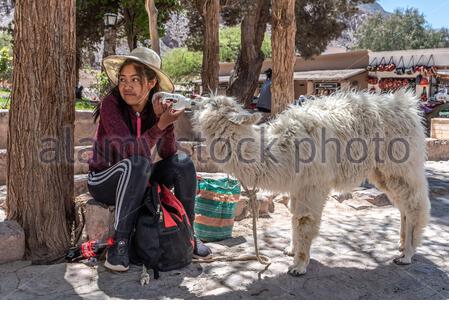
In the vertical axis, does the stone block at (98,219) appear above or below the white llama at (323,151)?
below

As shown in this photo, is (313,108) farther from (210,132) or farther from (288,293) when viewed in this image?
(288,293)

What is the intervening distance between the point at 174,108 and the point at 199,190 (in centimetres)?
136

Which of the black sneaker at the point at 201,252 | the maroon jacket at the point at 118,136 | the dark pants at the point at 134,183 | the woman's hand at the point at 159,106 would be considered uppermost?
the woman's hand at the point at 159,106

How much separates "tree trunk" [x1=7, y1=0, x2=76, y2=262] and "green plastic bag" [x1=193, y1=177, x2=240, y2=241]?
4.12 feet

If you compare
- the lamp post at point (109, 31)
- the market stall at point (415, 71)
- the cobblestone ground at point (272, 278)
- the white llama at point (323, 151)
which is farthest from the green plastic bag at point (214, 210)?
the lamp post at point (109, 31)

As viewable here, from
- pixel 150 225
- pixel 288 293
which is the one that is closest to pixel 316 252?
pixel 288 293

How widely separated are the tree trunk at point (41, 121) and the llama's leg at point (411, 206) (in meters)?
2.73

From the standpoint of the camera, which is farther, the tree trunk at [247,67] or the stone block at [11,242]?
the tree trunk at [247,67]

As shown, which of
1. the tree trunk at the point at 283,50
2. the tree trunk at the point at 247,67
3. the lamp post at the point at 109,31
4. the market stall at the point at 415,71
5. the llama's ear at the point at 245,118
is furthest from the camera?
the market stall at the point at 415,71

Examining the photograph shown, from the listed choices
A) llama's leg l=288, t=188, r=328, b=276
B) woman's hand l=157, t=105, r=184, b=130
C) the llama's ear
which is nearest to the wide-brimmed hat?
woman's hand l=157, t=105, r=184, b=130

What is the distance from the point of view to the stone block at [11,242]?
3.35 m

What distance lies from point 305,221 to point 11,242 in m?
2.23

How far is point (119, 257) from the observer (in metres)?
3.14

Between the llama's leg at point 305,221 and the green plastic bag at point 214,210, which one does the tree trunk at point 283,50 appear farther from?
the llama's leg at point 305,221
